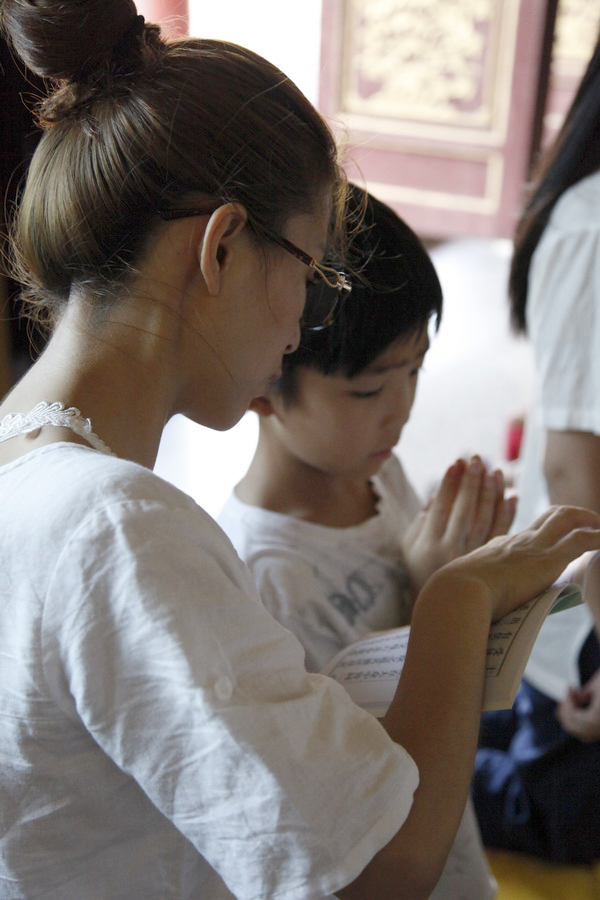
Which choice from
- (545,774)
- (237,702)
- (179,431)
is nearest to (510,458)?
(545,774)

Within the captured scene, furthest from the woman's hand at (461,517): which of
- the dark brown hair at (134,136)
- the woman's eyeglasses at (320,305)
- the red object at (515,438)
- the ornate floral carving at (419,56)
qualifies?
the ornate floral carving at (419,56)

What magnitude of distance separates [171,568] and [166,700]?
8cm

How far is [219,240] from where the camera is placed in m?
0.69

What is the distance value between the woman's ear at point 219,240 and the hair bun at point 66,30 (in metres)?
0.17

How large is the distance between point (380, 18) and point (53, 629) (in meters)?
4.50

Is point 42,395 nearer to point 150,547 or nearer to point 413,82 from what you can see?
point 150,547

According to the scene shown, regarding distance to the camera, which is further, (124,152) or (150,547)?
(124,152)

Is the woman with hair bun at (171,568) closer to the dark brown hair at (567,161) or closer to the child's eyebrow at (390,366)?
the child's eyebrow at (390,366)

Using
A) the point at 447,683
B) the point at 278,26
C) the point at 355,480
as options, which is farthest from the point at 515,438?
the point at 278,26

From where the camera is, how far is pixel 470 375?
3840 millimetres

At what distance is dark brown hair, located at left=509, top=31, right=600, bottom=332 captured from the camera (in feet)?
4.49

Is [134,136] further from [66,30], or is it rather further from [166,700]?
[166,700]

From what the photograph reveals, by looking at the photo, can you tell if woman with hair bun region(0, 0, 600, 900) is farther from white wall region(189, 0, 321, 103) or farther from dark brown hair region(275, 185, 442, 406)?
white wall region(189, 0, 321, 103)

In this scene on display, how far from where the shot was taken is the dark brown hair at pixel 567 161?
4.49ft
